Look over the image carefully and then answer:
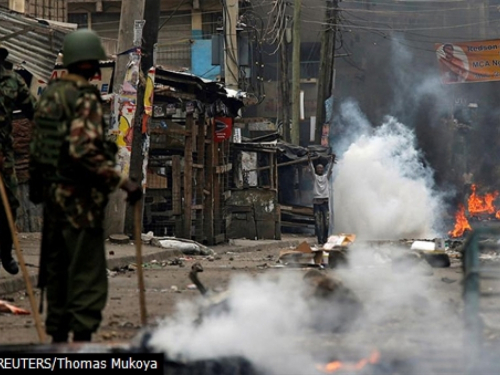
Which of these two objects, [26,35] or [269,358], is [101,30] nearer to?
[26,35]

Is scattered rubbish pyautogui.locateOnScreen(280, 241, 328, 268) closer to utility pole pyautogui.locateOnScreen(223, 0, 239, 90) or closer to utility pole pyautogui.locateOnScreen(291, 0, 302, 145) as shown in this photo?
utility pole pyautogui.locateOnScreen(291, 0, 302, 145)

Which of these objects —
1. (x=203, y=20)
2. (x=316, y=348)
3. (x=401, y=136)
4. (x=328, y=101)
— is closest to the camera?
(x=316, y=348)

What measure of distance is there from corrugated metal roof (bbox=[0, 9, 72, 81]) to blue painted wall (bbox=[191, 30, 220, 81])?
2151 centimetres

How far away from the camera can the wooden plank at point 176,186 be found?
19547 millimetres

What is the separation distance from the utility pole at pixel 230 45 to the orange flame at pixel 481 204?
10.5 meters

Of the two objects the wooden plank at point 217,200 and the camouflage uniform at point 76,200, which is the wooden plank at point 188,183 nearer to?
the wooden plank at point 217,200

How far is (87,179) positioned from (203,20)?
3029 centimetres

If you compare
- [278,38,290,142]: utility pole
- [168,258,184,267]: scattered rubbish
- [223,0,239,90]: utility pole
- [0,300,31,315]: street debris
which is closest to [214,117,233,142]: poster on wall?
[168,258,184,267]: scattered rubbish

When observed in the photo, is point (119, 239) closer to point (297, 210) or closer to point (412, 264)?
point (412, 264)

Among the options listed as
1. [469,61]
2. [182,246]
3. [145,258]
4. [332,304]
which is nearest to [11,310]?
[332,304]

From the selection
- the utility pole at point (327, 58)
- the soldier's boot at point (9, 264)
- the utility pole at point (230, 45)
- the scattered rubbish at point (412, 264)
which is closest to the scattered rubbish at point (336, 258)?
the scattered rubbish at point (412, 264)

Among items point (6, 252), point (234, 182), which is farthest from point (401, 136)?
point (6, 252)

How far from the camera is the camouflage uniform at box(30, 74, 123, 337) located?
582 cm

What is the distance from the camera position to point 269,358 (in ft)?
18.0
